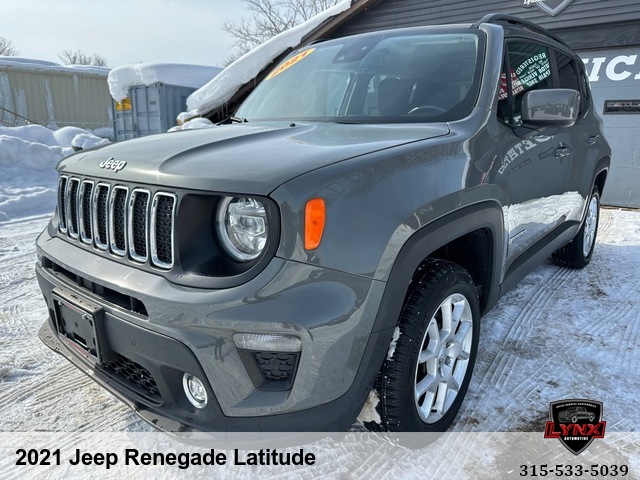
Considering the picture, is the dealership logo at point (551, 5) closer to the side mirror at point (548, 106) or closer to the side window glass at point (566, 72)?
the side window glass at point (566, 72)

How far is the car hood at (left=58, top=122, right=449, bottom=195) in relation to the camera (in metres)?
1.60

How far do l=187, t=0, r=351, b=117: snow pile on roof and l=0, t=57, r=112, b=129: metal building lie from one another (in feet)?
47.1

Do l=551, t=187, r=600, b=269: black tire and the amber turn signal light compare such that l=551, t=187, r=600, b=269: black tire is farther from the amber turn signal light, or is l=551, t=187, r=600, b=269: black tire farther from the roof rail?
the amber turn signal light

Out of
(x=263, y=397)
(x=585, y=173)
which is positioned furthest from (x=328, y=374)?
(x=585, y=173)

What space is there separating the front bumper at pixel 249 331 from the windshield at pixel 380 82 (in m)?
1.25

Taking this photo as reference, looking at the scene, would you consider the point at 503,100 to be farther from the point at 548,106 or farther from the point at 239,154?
the point at 239,154

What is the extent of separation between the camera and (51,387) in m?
2.55

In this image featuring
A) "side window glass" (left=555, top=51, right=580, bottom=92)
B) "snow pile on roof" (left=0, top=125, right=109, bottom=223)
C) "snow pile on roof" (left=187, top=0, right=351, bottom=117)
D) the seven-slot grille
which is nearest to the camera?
the seven-slot grille

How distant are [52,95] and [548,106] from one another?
25.4 m

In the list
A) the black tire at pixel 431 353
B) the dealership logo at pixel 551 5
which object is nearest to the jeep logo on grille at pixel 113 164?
the black tire at pixel 431 353

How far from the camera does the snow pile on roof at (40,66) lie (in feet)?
74.0

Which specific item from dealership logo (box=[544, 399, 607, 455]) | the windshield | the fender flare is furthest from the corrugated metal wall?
dealership logo (box=[544, 399, 607, 455])

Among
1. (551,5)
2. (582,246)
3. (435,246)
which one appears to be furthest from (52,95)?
(435,246)

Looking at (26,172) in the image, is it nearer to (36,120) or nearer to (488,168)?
(488,168)
